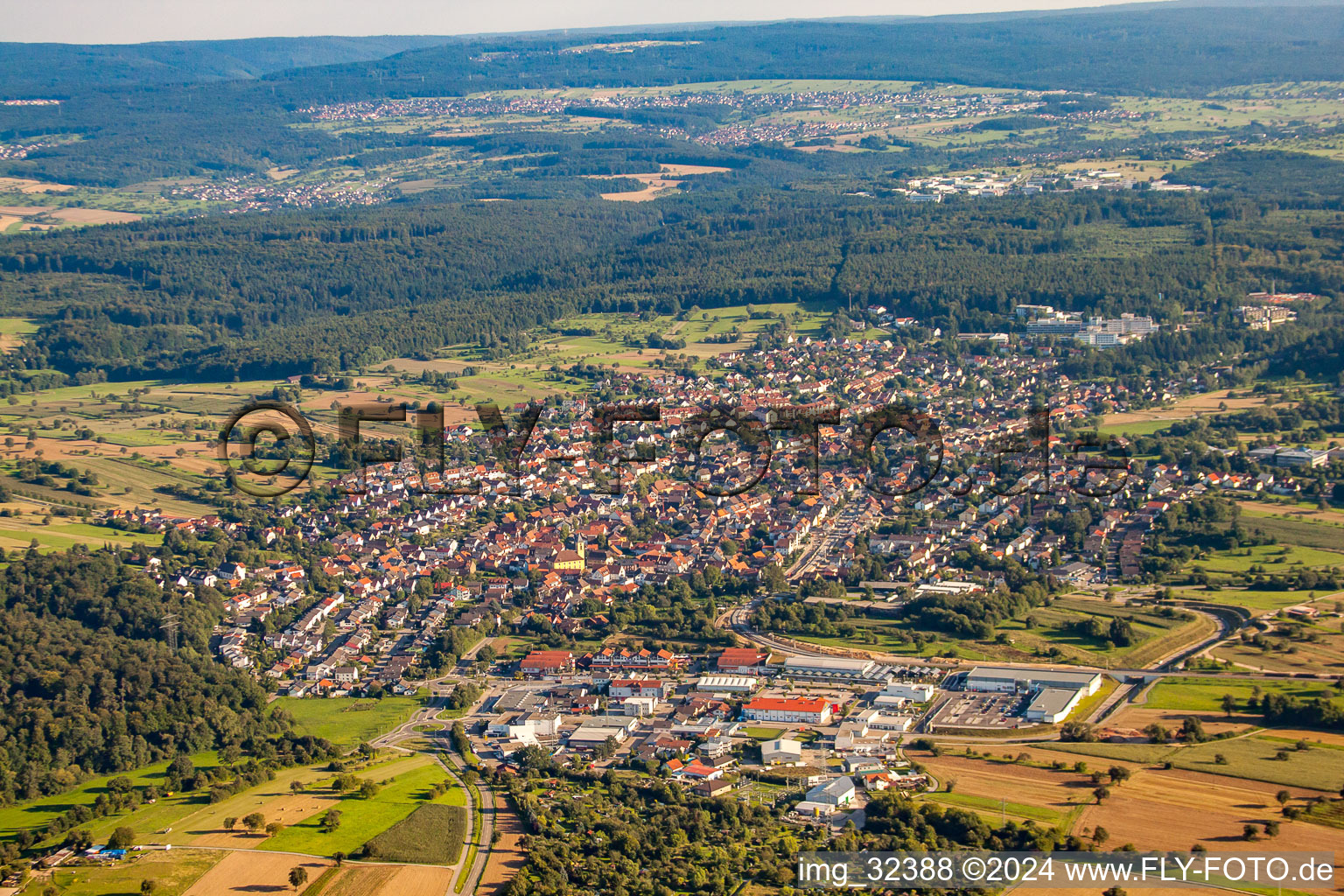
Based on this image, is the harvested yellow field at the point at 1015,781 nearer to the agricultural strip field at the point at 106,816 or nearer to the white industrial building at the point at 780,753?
the white industrial building at the point at 780,753

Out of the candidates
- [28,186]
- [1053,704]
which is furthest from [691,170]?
[1053,704]

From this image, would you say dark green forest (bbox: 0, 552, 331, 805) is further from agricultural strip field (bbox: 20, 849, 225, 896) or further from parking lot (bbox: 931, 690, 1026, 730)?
parking lot (bbox: 931, 690, 1026, 730)

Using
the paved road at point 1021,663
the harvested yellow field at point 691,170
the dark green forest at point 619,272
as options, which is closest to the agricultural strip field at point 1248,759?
the paved road at point 1021,663

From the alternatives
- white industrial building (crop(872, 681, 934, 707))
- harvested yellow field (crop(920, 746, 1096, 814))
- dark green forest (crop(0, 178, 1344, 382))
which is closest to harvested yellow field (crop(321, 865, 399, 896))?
harvested yellow field (crop(920, 746, 1096, 814))

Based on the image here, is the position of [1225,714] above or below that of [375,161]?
below

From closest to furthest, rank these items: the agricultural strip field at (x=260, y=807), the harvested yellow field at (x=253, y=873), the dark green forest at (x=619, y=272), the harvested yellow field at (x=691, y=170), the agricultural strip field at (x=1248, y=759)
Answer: the harvested yellow field at (x=253, y=873) < the agricultural strip field at (x=1248, y=759) < the agricultural strip field at (x=260, y=807) < the dark green forest at (x=619, y=272) < the harvested yellow field at (x=691, y=170)

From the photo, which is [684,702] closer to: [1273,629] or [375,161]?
[1273,629]

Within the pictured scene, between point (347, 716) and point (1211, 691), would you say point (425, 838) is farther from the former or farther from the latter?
point (1211, 691)

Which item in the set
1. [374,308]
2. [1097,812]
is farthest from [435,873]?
[374,308]
